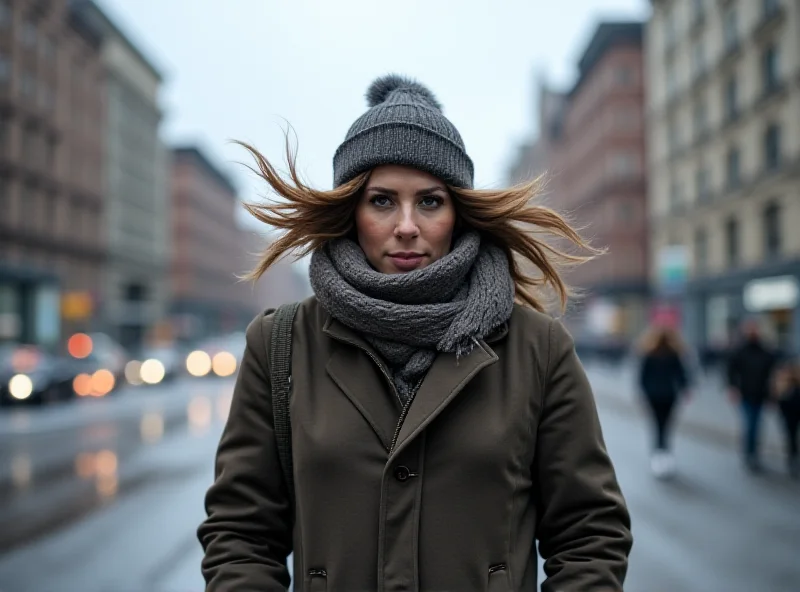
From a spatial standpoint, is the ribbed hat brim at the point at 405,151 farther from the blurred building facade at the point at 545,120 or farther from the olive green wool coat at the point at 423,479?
the blurred building facade at the point at 545,120

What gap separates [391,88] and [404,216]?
19.4 inches

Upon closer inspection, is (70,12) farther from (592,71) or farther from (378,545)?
(378,545)

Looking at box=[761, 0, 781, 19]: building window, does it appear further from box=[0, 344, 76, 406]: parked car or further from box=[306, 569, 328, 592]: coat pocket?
box=[306, 569, 328, 592]: coat pocket

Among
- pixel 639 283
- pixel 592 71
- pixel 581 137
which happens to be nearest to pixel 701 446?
pixel 639 283

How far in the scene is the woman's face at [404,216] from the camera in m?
2.10

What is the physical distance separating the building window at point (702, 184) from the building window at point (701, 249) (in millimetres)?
1662

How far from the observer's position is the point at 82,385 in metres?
25.0

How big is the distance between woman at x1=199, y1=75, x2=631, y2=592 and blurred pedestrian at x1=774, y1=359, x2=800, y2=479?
921 centimetres

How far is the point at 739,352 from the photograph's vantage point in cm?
1097

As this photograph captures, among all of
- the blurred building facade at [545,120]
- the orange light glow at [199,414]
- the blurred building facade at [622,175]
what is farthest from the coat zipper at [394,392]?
the blurred building facade at [545,120]

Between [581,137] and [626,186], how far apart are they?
1188cm

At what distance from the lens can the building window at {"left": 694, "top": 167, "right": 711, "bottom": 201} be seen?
39744 mm

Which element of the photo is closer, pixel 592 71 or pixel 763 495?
pixel 763 495

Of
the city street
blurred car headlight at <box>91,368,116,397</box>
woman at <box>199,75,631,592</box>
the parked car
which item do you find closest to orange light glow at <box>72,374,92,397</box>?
blurred car headlight at <box>91,368,116,397</box>
